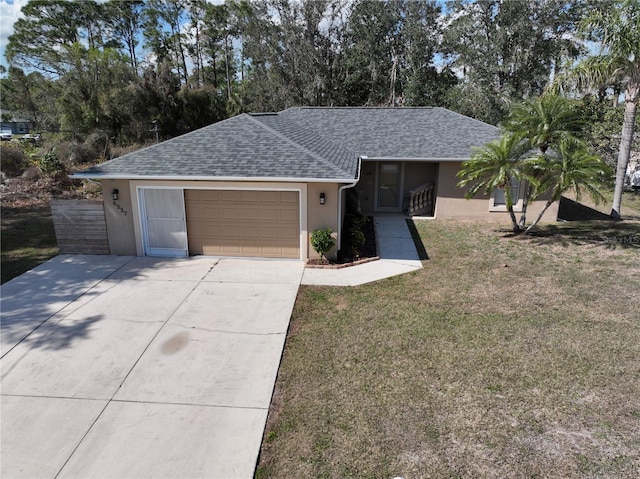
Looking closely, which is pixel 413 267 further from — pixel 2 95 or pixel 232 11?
pixel 2 95

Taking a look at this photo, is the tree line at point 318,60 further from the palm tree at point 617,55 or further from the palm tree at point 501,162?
the palm tree at point 501,162

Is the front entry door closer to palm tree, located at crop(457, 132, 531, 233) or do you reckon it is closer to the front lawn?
palm tree, located at crop(457, 132, 531, 233)

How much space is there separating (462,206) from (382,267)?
6.13 metres

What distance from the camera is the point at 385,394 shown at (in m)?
5.94

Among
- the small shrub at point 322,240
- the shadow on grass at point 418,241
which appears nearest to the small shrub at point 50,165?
the small shrub at point 322,240

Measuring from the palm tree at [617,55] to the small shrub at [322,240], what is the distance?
37.3 ft

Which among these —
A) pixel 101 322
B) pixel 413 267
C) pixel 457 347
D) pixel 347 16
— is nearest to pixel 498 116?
pixel 347 16

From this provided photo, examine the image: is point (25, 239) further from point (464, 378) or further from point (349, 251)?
point (464, 378)

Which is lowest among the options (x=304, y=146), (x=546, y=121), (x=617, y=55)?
(x=304, y=146)

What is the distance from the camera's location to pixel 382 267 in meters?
10.9

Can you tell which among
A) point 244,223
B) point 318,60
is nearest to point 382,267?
point 244,223

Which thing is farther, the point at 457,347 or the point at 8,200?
the point at 8,200

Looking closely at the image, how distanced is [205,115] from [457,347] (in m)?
29.3

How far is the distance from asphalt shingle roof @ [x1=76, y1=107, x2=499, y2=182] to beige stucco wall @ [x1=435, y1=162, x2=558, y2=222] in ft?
3.53
